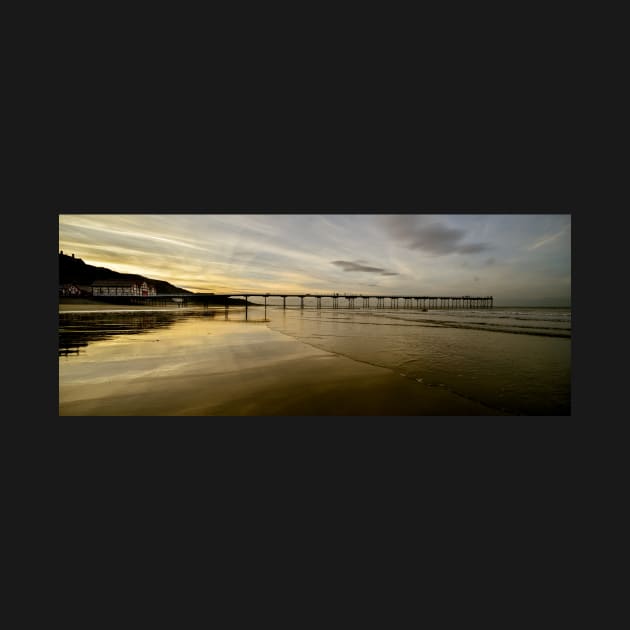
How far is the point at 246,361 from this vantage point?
6.03 meters

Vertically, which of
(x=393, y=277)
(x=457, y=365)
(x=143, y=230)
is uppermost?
(x=143, y=230)

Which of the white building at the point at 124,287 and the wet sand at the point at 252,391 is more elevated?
the white building at the point at 124,287

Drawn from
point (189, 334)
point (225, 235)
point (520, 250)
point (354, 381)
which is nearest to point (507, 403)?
point (354, 381)

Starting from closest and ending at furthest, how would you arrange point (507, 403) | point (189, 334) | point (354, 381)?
point (507, 403)
point (354, 381)
point (189, 334)

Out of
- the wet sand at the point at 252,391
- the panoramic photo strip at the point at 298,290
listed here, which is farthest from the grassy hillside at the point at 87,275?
the wet sand at the point at 252,391

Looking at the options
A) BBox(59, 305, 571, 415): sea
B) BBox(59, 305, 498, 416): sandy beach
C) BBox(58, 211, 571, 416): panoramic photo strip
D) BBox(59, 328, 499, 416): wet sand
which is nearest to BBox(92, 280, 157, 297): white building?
BBox(58, 211, 571, 416): panoramic photo strip

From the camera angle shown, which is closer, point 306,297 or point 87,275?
point 87,275

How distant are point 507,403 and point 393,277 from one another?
13.3ft

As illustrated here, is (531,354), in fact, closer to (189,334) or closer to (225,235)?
(225,235)

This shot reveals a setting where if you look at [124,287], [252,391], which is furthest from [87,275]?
[252,391]

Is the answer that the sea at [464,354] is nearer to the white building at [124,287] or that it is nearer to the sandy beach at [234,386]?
the sandy beach at [234,386]

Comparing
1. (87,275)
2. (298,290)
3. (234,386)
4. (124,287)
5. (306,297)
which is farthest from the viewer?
(306,297)

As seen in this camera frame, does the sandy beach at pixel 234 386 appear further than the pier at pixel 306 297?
No

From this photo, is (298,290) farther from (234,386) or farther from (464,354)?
(464,354)
